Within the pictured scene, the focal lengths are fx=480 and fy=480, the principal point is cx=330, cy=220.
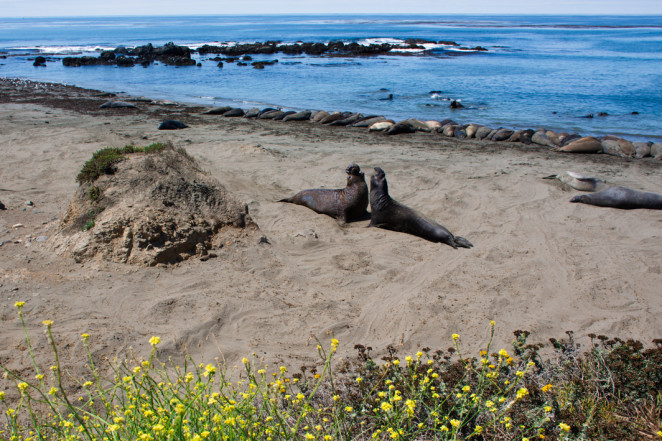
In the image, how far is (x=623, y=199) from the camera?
7.16 meters

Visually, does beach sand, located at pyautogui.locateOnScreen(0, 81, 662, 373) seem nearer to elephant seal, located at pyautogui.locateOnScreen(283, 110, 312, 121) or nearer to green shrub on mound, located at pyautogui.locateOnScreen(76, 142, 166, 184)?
green shrub on mound, located at pyautogui.locateOnScreen(76, 142, 166, 184)

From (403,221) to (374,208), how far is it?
0.46 m

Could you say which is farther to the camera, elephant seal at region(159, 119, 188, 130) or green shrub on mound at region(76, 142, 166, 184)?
elephant seal at region(159, 119, 188, 130)

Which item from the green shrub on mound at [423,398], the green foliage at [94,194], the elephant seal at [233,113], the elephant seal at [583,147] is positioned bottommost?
the green shrub on mound at [423,398]

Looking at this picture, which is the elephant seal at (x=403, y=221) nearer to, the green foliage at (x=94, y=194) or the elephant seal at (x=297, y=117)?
the green foliage at (x=94, y=194)

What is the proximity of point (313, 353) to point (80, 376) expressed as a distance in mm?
1633

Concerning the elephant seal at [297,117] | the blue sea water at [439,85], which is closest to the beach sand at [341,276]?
the elephant seal at [297,117]

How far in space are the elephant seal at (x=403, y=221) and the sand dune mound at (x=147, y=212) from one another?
1.76m

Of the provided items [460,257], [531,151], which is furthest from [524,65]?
[460,257]

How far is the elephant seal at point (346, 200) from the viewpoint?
6.56 m

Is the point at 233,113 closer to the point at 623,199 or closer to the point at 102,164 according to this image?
the point at 102,164

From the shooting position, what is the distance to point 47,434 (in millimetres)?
2439

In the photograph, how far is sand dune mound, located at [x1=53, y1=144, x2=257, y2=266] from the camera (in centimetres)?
482

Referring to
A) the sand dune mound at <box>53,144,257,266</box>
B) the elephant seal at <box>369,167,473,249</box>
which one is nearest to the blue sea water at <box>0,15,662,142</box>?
the elephant seal at <box>369,167,473,249</box>
